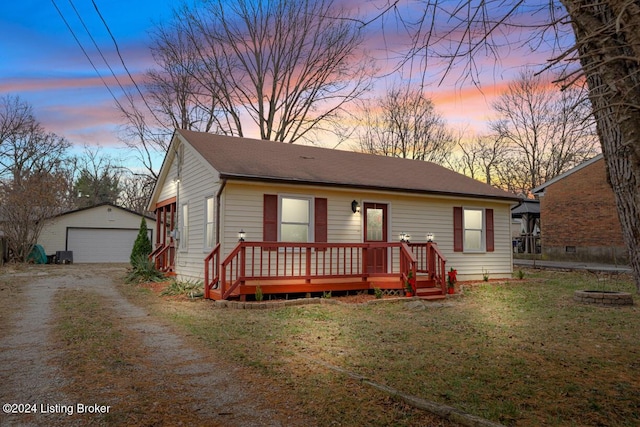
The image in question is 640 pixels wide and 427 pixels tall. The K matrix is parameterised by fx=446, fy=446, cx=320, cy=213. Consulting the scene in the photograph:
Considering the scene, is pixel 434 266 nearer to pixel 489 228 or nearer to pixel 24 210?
pixel 489 228

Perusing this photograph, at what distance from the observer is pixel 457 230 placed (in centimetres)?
1391

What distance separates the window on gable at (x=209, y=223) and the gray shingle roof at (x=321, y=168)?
1.21 meters

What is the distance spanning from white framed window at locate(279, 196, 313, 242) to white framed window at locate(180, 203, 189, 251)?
12.3ft

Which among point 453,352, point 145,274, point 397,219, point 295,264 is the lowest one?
point 453,352

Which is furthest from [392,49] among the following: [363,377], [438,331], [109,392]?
[438,331]

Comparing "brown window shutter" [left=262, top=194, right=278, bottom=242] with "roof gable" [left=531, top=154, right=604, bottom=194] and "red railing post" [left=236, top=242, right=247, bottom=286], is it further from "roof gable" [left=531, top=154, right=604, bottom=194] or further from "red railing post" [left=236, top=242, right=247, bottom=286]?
"roof gable" [left=531, top=154, right=604, bottom=194]

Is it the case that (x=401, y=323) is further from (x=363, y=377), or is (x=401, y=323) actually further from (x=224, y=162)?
(x=224, y=162)

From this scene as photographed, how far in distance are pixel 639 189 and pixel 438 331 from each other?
4460mm

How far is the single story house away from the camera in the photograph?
403 inches

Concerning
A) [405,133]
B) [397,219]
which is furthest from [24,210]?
[405,133]

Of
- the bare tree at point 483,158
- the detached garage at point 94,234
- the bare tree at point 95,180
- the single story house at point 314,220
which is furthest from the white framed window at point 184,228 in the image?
the bare tree at point 95,180

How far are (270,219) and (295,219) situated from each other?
729mm

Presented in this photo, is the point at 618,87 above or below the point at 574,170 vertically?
below

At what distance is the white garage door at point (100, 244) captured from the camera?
2661 cm
